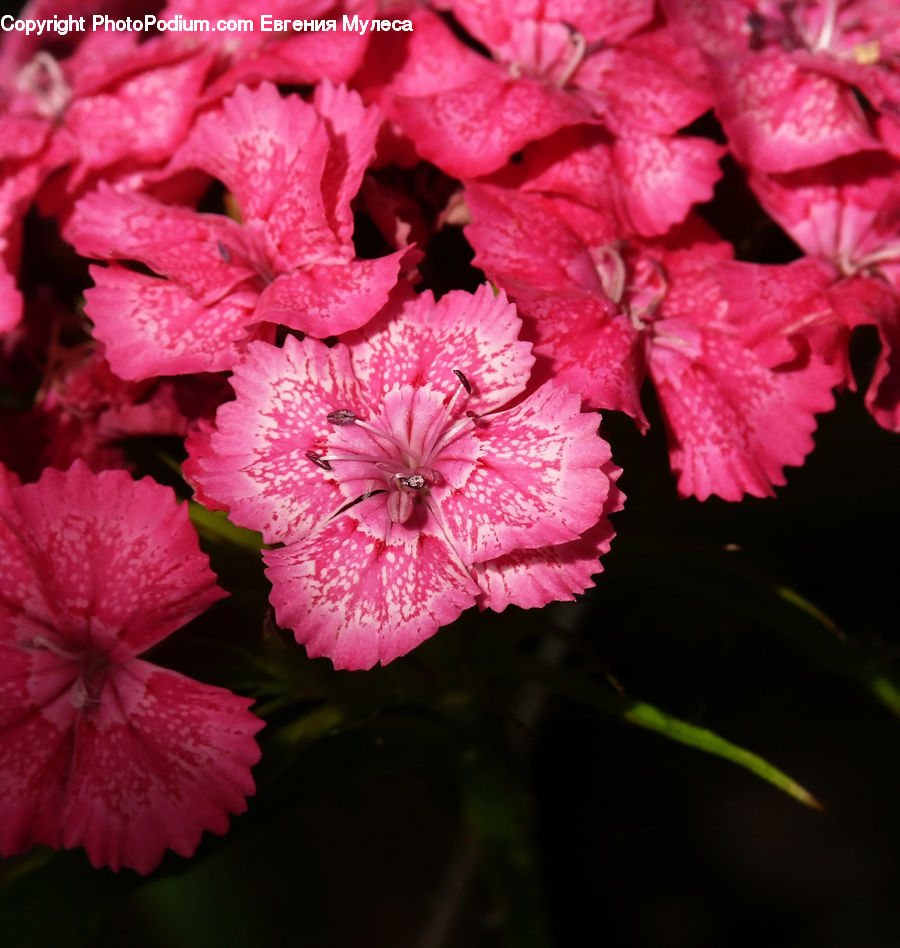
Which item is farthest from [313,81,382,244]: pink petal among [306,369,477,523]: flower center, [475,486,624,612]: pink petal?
[475,486,624,612]: pink petal

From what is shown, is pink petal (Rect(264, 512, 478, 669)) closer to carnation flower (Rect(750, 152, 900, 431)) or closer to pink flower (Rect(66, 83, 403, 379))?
pink flower (Rect(66, 83, 403, 379))

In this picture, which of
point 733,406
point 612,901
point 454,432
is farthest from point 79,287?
point 612,901

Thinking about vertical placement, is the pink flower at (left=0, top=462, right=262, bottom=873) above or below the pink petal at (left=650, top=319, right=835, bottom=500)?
below

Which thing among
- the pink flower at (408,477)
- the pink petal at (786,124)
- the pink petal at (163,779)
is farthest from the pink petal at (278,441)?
the pink petal at (786,124)

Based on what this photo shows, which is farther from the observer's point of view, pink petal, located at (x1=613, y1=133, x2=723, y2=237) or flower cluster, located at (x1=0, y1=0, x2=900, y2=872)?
pink petal, located at (x1=613, y1=133, x2=723, y2=237)

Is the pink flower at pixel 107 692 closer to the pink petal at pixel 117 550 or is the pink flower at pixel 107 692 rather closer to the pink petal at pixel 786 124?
the pink petal at pixel 117 550

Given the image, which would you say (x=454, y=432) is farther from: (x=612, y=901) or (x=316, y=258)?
(x=612, y=901)

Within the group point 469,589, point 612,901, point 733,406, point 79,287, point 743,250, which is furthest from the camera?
point 612,901
